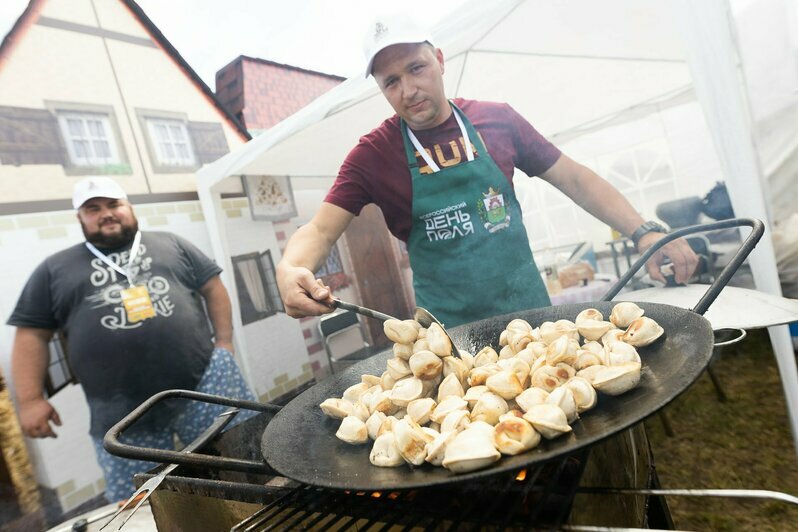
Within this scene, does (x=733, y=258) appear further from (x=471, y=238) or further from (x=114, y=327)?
(x=114, y=327)

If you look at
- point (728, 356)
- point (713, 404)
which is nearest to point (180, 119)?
point (713, 404)

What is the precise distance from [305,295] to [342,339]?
3.67 meters

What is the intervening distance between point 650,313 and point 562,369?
0.42 m

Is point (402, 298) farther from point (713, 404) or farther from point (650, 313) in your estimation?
point (650, 313)

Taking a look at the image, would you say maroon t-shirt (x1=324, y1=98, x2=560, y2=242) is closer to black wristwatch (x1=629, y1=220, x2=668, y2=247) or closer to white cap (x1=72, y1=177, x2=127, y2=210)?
black wristwatch (x1=629, y1=220, x2=668, y2=247)

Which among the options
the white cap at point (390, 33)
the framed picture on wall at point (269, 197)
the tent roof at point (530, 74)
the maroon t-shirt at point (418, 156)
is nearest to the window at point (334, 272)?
the framed picture on wall at point (269, 197)

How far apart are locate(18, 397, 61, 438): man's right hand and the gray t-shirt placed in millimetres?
317

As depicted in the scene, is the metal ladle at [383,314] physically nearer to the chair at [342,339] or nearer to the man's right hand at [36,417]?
the man's right hand at [36,417]

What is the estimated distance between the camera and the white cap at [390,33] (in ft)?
5.48

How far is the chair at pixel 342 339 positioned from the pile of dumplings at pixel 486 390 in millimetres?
3245

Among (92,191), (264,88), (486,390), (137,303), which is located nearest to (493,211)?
(486,390)

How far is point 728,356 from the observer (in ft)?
11.6

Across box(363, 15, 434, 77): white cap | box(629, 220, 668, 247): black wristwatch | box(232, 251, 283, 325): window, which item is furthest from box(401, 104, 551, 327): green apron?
box(232, 251, 283, 325): window

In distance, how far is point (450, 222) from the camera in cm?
190
